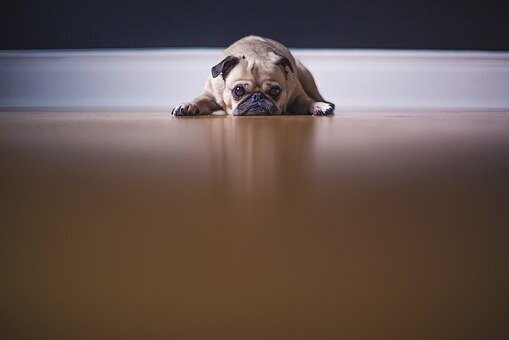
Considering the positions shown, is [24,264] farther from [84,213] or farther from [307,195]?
[307,195]

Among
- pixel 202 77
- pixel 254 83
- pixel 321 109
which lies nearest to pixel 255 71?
pixel 254 83

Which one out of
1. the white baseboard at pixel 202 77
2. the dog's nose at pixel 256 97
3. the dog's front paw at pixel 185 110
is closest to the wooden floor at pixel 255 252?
the dog's front paw at pixel 185 110

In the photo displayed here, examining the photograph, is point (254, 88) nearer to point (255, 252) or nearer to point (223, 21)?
point (223, 21)

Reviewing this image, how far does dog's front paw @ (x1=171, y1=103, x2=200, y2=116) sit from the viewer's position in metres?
2.36

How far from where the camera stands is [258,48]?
9.11ft

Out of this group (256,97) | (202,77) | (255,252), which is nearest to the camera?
(255,252)

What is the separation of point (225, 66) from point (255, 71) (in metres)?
0.13

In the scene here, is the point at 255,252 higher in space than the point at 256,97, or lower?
lower

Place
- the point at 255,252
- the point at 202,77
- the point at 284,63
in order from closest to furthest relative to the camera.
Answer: the point at 255,252 → the point at 284,63 → the point at 202,77

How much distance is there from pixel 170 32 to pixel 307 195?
354 centimetres

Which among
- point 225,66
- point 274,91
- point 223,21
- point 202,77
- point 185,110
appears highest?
point 223,21

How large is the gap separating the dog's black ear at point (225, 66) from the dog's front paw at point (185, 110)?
16cm

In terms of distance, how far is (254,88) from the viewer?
258 centimetres

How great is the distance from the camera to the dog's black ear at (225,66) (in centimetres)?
250
